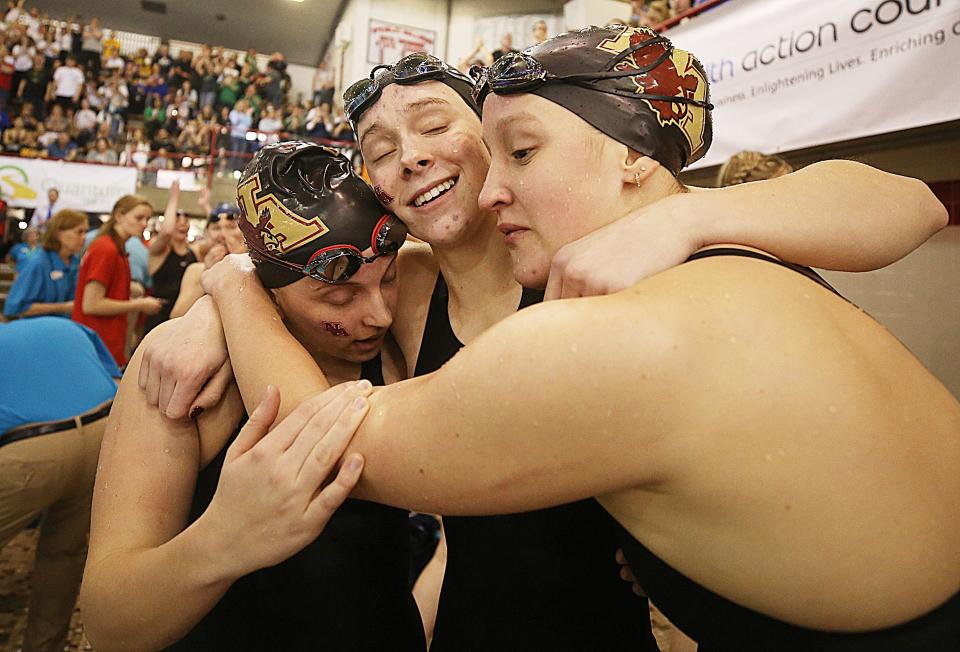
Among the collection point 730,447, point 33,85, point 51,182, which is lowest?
point 51,182

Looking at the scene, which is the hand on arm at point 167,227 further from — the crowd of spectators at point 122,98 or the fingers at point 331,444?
the crowd of spectators at point 122,98

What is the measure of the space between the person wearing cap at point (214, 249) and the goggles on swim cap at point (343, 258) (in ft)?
12.7

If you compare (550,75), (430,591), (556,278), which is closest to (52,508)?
(430,591)

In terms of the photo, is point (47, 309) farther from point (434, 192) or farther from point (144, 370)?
point (434, 192)

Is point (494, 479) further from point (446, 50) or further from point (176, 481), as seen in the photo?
point (446, 50)

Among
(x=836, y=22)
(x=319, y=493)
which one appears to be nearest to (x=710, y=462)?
(x=319, y=493)

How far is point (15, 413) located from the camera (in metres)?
2.82

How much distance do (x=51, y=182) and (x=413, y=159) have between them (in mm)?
13931

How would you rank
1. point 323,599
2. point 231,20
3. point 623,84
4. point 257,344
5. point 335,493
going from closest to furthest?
point 335,493
point 623,84
point 257,344
point 323,599
point 231,20

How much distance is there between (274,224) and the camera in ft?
5.34

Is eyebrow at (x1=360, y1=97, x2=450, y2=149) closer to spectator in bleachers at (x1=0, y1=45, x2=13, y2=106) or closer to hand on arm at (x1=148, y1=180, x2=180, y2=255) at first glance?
hand on arm at (x1=148, y1=180, x2=180, y2=255)

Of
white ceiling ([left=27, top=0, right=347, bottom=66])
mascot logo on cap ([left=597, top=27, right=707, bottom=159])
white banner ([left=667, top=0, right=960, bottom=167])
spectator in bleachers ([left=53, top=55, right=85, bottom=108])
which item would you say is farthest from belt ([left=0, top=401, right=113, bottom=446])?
white ceiling ([left=27, top=0, right=347, bottom=66])

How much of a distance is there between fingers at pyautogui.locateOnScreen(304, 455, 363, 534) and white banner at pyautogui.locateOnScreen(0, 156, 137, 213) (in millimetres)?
13772

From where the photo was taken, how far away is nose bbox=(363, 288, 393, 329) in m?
1.72
